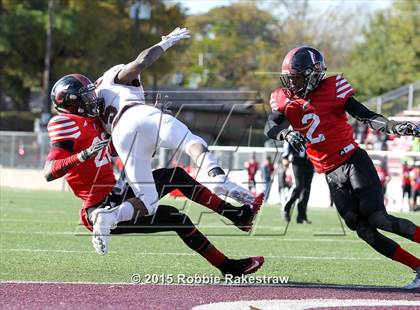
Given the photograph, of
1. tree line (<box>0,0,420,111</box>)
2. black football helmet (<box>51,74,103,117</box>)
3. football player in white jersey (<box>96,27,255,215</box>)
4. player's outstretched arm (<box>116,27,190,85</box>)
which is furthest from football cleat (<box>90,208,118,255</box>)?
tree line (<box>0,0,420,111</box>)

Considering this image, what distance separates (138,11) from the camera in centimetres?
2997

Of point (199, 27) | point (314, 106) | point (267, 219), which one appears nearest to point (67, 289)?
point (314, 106)

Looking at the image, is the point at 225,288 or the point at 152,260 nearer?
the point at 225,288

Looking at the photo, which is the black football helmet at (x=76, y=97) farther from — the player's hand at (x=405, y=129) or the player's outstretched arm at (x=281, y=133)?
the player's hand at (x=405, y=129)

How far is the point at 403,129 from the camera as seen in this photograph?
624 cm

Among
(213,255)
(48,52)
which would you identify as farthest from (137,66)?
(48,52)

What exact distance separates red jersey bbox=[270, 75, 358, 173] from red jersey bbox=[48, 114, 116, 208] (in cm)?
142

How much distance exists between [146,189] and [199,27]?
63713 millimetres

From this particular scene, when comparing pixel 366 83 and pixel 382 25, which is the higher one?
pixel 382 25

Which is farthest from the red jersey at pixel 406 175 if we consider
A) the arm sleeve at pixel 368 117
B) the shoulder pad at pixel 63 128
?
the shoulder pad at pixel 63 128

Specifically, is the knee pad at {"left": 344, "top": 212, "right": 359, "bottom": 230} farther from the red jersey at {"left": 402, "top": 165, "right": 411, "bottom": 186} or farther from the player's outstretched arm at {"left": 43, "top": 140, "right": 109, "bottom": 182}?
the red jersey at {"left": 402, "top": 165, "right": 411, "bottom": 186}

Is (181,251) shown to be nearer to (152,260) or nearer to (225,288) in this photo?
(152,260)

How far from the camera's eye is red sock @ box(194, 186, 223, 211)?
674 centimetres

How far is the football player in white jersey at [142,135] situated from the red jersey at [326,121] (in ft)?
2.08
